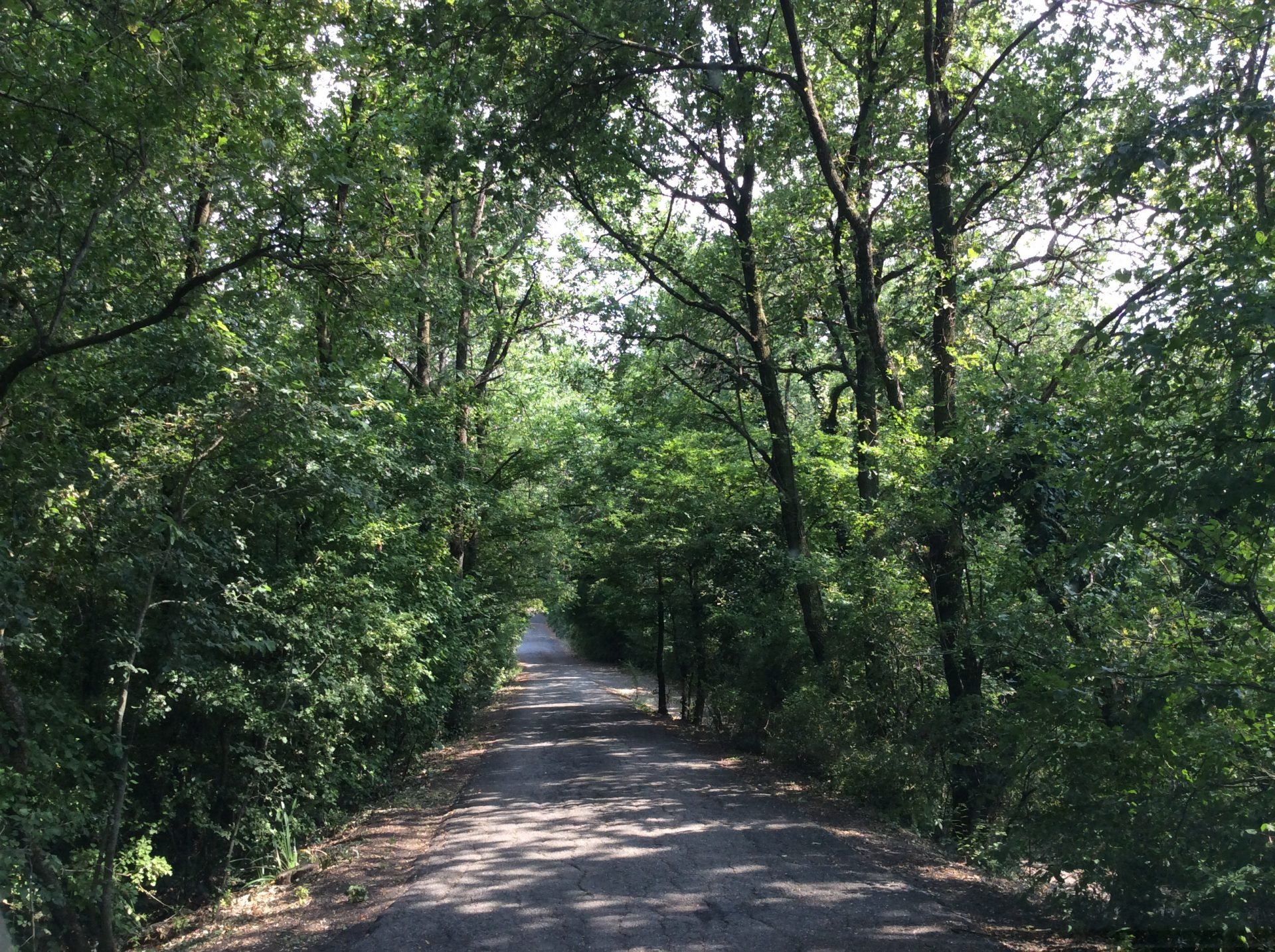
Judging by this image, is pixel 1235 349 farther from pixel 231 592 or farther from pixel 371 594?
pixel 371 594

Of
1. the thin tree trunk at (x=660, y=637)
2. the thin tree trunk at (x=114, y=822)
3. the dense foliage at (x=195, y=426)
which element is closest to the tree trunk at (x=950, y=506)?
the dense foliage at (x=195, y=426)

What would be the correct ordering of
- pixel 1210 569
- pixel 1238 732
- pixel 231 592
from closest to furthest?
pixel 1238 732
pixel 1210 569
pixel 231 592

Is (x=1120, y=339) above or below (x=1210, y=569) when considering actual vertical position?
above

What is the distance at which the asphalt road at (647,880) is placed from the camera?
5488 mm

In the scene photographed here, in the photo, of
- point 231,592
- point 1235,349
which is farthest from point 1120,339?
point 231,592

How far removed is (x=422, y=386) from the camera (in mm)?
16984

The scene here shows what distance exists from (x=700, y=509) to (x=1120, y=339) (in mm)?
10696

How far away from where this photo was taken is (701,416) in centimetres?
1658

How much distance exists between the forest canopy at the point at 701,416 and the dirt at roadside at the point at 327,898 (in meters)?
0.52

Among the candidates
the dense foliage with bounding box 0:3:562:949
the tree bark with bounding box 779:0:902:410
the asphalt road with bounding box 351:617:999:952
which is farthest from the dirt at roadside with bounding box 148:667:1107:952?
the tree bark with bounding box 779:0:902:410

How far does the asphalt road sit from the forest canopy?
1170 millimetres

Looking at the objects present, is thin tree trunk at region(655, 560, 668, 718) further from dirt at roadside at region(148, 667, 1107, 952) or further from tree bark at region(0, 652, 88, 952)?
tree bark at region(0, 652, 88, 952)

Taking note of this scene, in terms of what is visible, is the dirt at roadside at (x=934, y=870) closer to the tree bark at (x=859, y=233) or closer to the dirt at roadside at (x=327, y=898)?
the dirt at roadside at (x=327, y=898)

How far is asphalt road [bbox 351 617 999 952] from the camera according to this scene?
5488 mm
